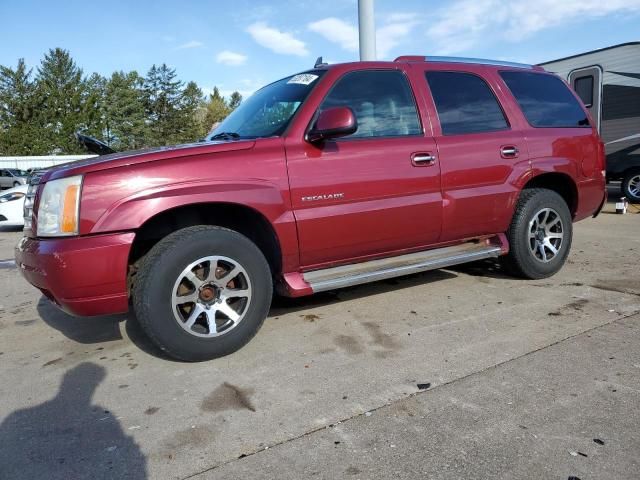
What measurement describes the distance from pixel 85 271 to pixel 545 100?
4116 mm

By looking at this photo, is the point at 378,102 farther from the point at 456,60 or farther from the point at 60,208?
the point at 60,208

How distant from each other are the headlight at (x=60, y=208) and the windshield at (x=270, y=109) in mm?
1289

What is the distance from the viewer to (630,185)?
10.7 meters

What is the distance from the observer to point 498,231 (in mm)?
4328

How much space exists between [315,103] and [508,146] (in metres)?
1.76

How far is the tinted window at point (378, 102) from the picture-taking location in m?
3.59

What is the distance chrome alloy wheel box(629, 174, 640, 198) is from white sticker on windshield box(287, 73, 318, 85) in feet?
31.2

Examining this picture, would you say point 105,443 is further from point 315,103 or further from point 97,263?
point 315,103

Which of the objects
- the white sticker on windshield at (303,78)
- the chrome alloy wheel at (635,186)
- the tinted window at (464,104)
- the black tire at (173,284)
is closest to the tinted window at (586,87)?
the chrome alloy wheel at (635,186)

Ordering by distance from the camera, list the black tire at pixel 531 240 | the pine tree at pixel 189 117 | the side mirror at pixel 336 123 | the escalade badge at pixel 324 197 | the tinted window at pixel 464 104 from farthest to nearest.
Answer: the pine tree at pixel 189 117 < the black tire at pixel 531 240 < the tinted window at pixel 464 104 < the escalade badge at pixel 324 197 < the side mirror at pixel 336 123

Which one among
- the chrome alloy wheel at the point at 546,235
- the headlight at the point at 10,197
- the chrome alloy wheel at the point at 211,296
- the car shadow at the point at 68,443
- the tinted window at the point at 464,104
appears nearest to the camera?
the car shadow at the point at 68,443

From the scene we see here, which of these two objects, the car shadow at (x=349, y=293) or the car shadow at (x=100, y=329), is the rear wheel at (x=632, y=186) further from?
the car shadow at (x=100, y=329)

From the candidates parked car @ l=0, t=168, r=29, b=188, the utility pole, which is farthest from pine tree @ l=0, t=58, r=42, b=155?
the utility pole

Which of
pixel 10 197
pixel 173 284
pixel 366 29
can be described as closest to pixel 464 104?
pixel 173 284
